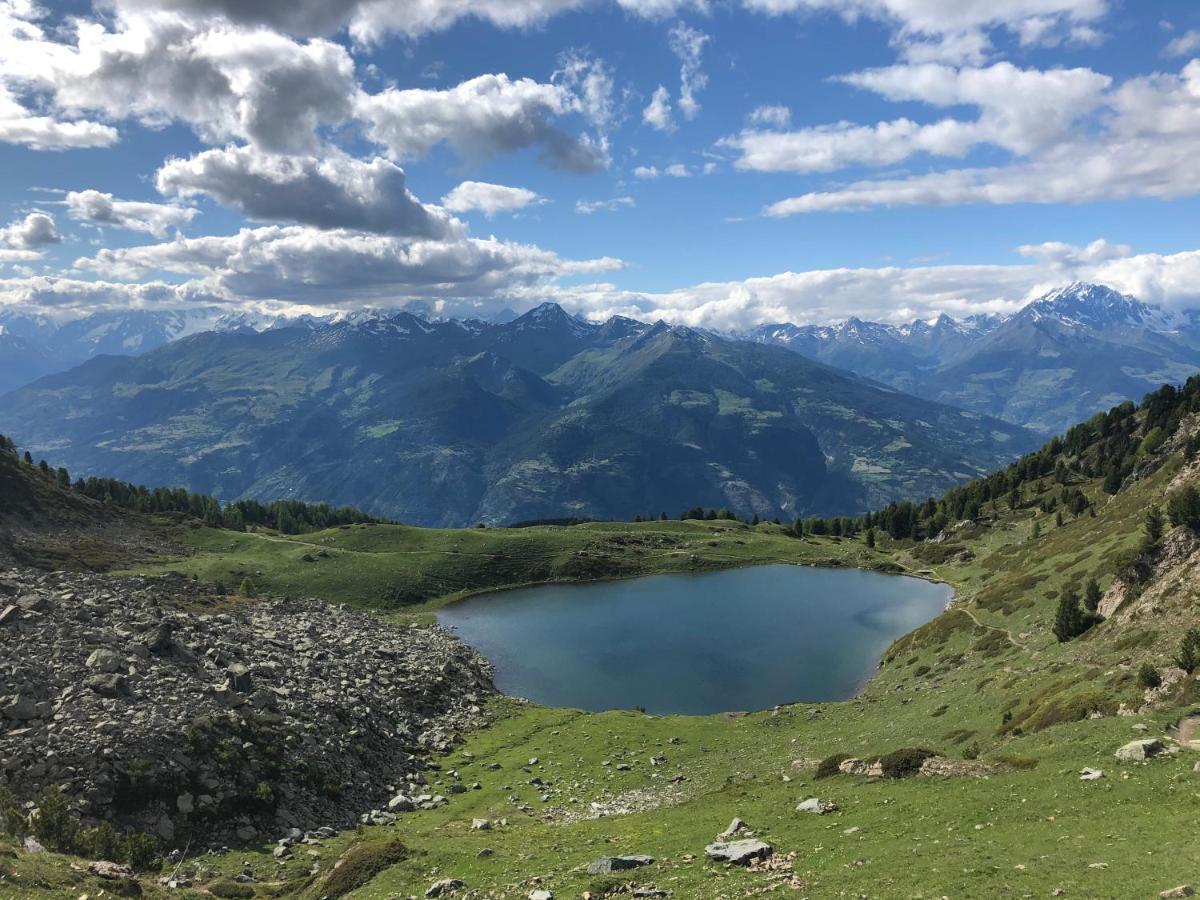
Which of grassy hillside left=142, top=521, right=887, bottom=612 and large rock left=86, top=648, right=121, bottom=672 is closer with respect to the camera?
large rock left=86, top=648, right=121, bottom=672

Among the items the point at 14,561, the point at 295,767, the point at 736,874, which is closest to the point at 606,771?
the point at 295,767

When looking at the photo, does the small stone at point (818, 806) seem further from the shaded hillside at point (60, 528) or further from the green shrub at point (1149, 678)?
the shaded hillside at point (60, 528)

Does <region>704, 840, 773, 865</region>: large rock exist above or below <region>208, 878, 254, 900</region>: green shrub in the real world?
above

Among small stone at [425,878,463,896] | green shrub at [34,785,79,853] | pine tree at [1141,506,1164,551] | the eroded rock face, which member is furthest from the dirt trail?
green shrub at [34,785,79,853]

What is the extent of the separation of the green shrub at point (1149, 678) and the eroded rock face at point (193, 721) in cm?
4988

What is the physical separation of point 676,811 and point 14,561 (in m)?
126

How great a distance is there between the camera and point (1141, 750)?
2877 cm

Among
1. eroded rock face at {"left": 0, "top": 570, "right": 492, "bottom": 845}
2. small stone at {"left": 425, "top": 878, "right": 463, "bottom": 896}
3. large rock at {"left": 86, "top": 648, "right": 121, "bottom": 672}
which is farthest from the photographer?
large rock at {"left": 86, "top": 648, "right": 121, "bottom": 672}

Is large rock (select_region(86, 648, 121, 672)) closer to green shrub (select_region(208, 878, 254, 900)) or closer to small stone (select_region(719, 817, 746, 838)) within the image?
green shrub (select_region(208, 878, 254, 900))

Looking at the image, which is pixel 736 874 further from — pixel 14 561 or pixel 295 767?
pixel 14 561

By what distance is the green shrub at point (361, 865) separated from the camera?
32.3 metres

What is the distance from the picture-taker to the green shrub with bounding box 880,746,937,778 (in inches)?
1369

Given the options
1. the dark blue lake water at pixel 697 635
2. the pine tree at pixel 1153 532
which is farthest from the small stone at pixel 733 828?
the dark blue lake water at pixel 697 635

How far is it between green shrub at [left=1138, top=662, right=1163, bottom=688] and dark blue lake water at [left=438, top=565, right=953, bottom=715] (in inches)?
2219
